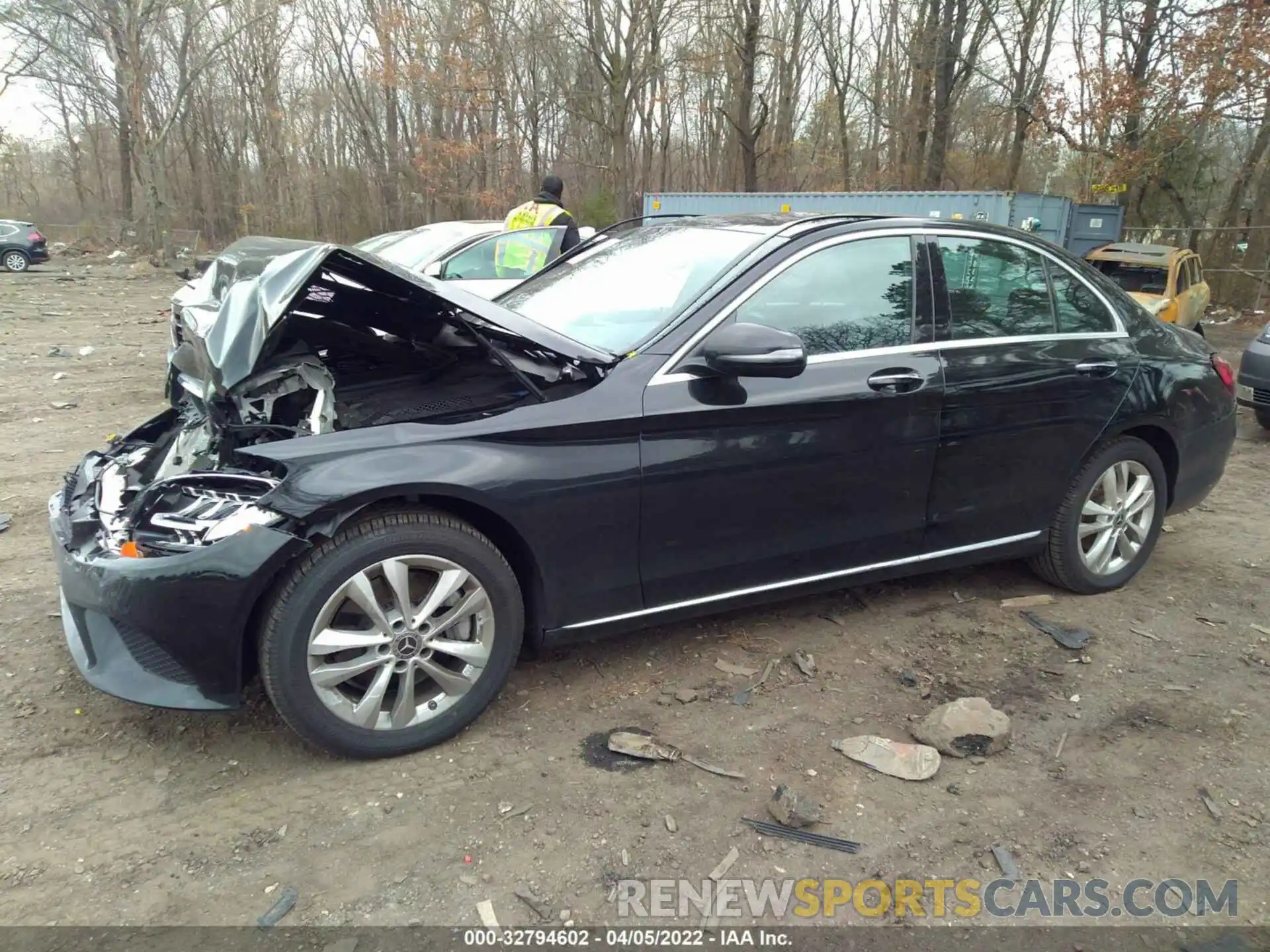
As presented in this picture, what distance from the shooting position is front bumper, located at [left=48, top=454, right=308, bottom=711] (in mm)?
2486

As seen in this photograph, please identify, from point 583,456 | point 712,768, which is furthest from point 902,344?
point 712,768

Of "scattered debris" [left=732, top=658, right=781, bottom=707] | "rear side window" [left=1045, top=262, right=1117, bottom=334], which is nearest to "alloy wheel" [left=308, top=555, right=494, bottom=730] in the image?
"scattered debris" [left=732, top=658, right=781, bottom=707]

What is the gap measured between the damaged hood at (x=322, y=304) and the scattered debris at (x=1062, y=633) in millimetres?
2284

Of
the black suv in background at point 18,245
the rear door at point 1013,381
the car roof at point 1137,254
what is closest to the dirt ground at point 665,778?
the rear door at point 1013,381

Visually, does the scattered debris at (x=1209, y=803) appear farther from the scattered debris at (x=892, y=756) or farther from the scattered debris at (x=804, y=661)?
the scattered debris at (x=804, y=661)

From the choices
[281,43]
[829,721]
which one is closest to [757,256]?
[829,721]

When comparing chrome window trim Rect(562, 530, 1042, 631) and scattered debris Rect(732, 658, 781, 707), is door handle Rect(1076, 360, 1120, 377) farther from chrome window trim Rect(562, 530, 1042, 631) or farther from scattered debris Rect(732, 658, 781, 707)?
scattered debris Rect(732, 658, 781, 707)

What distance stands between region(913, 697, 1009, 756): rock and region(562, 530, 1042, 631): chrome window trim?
2.10 feet

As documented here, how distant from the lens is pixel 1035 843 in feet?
8.29

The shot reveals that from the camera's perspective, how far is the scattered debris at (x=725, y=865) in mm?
2373

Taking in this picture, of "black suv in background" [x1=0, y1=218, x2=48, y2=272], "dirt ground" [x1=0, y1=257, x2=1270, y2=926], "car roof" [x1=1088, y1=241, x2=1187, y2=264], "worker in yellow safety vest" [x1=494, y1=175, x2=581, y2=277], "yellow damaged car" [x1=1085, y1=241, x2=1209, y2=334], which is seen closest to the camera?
"dirt ground" [x1=0, y1=257, x2=1270, y2=926]

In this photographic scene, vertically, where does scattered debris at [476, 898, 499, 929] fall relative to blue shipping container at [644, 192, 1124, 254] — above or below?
below

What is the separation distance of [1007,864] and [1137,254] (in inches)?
485

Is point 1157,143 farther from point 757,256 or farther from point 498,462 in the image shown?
point 498,462
